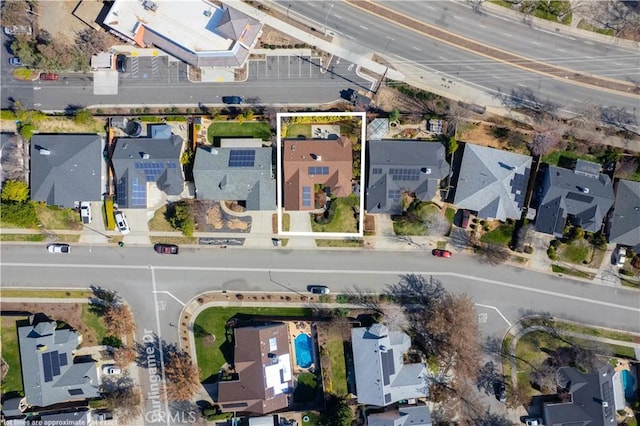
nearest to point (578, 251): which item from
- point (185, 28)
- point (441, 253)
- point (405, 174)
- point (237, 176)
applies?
point (441, 253)

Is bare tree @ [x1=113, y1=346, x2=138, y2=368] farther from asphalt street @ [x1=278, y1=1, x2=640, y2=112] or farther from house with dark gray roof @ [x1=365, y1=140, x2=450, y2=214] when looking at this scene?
asphalt street @ [x1=278, y1=1, x2=640, y2=112]

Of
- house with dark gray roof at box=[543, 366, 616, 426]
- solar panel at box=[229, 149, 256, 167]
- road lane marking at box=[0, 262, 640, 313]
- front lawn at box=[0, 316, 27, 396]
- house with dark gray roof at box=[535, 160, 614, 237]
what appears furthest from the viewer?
front lawn at box=[0, 316, 27, 396]

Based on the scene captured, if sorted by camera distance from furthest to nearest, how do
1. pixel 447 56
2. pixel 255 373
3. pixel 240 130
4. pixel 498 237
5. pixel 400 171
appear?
1. pixel 240 130
2. pixel 498 237
3. pixel 447 56
4. pixel 255 373
5. pixel 400 171

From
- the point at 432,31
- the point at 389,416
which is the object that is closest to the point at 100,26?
the point at 432,31

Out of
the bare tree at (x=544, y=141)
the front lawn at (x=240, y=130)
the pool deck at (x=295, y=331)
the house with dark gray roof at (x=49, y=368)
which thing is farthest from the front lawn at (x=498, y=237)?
the house with dark gray roof at (x=49, y=368)

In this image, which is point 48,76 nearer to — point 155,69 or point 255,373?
point 155,69

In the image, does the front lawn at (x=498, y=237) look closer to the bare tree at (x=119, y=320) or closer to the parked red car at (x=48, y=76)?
the bare tree at (x=119, y=320)

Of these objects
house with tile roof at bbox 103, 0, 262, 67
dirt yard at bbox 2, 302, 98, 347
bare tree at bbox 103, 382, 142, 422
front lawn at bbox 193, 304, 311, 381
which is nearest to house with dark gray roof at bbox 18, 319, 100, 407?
dirt yard at bbox 2, 302, 98, 347
